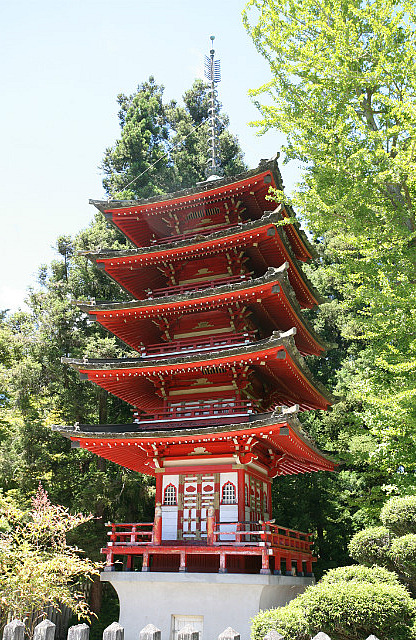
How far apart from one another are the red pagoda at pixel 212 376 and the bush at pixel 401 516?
3.25 meters

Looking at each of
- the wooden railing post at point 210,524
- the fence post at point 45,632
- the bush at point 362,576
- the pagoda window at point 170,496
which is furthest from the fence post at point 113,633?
the pagoda window at point 170,496

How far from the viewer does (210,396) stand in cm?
1531

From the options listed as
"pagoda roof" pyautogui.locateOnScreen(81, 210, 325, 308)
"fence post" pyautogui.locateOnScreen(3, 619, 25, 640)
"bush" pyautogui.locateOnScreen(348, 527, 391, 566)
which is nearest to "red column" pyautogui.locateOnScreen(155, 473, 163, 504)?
"bush" pyautogui.locateOnScreen(348, 527, 391, 566)

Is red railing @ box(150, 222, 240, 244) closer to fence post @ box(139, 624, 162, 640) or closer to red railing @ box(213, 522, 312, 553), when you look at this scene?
red railing @ box(213, 522, 312, 553)

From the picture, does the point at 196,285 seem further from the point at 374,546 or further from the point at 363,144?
the point at 374,546

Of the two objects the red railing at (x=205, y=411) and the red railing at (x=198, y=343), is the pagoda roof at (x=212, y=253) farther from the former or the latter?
the red railing at (x=205, y=411)

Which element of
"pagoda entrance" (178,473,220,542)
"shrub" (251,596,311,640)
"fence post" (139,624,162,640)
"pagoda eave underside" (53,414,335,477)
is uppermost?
"pagoda eave underside" (53,414,335,477)

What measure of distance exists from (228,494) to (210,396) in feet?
9.27

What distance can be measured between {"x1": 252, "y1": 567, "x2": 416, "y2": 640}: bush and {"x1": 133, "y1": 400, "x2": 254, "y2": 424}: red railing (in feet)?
19.3

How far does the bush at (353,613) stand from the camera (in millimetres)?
7797

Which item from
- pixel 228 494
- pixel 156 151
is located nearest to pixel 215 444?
pixel 228 494

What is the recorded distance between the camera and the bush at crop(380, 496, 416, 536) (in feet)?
31.0

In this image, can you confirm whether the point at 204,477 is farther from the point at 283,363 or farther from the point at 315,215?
the point at 315,215

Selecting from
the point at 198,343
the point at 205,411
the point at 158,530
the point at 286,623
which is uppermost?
the point at 198,343
